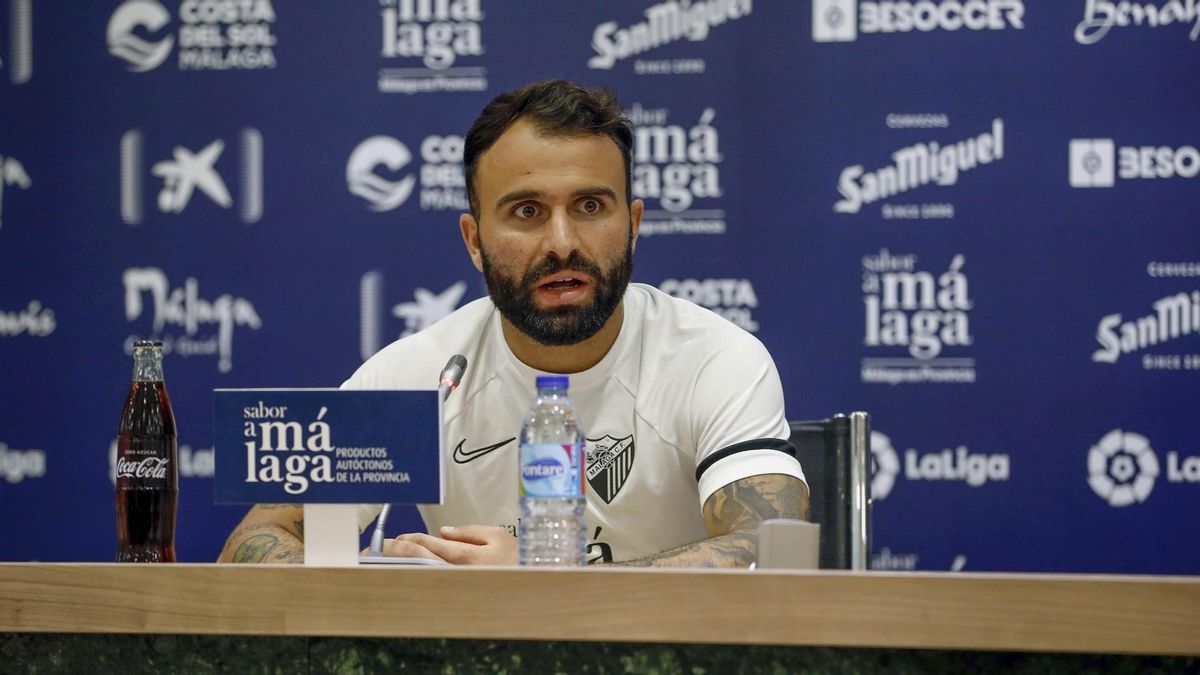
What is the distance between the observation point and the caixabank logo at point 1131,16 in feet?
10.6

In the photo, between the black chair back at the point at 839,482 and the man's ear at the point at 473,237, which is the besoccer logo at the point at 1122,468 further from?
the man's ear at the point at 473,237

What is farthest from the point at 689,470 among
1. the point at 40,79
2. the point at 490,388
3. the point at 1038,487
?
the point at 40,79

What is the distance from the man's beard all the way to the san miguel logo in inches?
6.7

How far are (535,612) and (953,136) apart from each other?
2.54 meters

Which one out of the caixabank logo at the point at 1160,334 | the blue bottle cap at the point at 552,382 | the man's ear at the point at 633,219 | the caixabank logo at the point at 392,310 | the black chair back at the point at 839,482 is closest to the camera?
the blue bottle cap at the point at 552,382

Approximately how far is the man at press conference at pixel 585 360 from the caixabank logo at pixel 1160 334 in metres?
1.51

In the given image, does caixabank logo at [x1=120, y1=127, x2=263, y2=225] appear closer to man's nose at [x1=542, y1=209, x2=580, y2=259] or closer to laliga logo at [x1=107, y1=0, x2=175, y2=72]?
laliga logo at [x1=107, y1=0, x2=175, y2=72]

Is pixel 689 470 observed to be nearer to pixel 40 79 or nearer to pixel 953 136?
pixel 953 136

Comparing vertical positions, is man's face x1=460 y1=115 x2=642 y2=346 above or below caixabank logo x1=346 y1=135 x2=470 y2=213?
below

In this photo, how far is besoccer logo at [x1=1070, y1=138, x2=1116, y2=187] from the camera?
3236 millimetres

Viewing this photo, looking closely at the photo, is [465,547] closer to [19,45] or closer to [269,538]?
[269,538]

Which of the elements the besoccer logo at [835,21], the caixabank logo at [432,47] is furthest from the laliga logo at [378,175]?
the besoccer logo at [835,21]

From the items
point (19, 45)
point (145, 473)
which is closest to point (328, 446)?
point (145, 473)

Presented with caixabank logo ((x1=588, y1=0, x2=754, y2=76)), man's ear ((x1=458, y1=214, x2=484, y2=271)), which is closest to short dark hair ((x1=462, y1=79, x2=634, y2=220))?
man's ear ((x1=458, y1=214, x2=484, y2=271))
